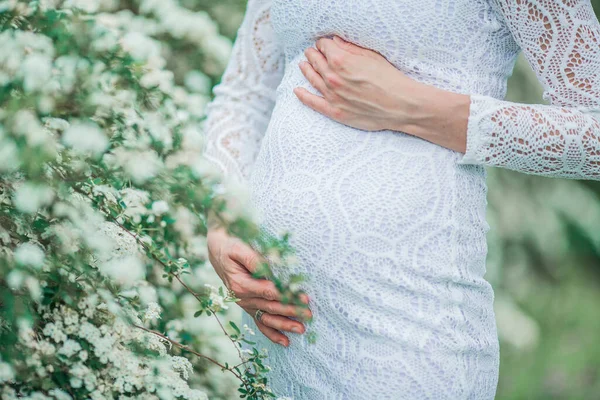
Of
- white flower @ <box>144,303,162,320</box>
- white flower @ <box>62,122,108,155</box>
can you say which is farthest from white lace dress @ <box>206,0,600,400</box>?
white flower @ <box>62,122,108,155</box>

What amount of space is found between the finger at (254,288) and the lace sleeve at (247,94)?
30 cm

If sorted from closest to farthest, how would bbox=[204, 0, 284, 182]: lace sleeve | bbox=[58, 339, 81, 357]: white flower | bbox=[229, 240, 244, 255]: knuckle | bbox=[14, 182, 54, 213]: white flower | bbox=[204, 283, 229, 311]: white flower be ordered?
bbox=[14, 182, 54, 213]: white flower < bbox=[58, 339, 81, 357]: white flower < bbox=[204, 283, 229, 311]: white flower < bbox=[229, 240, 244, 255]: knuckle < bbox=[204, 0, 284, 182]: lace sleeve

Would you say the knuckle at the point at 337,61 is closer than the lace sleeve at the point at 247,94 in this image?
Yes

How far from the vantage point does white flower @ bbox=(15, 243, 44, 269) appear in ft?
2.86

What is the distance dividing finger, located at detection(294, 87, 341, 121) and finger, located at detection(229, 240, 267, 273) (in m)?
0.28

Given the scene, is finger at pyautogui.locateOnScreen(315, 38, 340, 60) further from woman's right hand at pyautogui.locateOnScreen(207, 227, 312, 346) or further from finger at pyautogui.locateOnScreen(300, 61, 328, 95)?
woman's right hand at pyautogui.locateOnScreen(207, 227, 312, 346)

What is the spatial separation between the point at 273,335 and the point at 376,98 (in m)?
0.47

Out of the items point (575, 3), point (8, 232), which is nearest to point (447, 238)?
point (575, 3)

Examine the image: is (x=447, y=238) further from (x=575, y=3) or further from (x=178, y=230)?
(x=178, y=230)

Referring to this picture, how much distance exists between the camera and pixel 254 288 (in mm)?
1239

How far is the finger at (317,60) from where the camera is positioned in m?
1.25

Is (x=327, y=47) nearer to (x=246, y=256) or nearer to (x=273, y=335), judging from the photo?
(x=246, y=256)

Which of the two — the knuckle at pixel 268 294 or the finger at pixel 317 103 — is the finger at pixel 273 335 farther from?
the finger at pixel 317 103

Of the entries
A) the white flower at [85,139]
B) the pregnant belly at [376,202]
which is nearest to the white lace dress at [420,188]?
the pregnant belly at [376,202]
